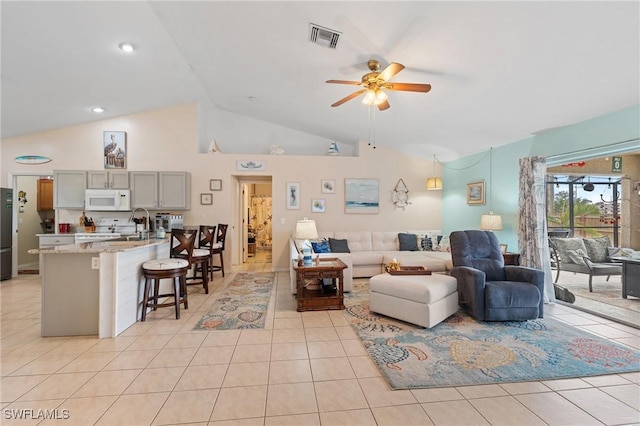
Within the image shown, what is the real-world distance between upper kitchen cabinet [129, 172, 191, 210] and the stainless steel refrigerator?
2271 millimetres

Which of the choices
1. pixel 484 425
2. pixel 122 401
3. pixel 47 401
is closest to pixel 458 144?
pixel 484 425

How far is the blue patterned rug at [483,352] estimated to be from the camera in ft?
7.32

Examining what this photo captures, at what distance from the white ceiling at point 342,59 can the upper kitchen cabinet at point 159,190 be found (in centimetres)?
142

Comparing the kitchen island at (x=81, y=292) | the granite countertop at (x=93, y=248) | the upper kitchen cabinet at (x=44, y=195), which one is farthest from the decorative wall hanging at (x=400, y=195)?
the upper kitchen cabinet at (x=44, y=195)

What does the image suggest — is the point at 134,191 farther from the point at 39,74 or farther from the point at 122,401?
the point at 122,401

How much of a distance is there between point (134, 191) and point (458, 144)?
6355 millimetres

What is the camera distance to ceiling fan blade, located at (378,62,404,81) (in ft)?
8.44

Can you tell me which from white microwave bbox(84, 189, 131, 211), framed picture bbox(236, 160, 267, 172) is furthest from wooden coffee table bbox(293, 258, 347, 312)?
white microwave bbox(84, 189, 131, 211)

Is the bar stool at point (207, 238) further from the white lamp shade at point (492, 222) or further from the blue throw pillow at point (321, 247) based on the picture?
the white lamp shade at point (492, 222)

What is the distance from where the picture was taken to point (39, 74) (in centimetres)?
397

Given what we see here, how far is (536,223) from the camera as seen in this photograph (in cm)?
415

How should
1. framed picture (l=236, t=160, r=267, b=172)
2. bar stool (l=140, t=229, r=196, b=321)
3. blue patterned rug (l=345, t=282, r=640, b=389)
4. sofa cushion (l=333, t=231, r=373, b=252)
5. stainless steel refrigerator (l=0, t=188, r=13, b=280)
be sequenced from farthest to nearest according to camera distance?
framed picture (l=236, t=160, r=267, b=172) → sofa cushion (l=333, t=231, r=373, b=252) → stainless steel refrigerator (l=0, t=188, r=13, b=280) → bar stool (l=140, t=229, r=196, b=321) → blue patterned rug (l=345, t=282, r=640, b=389)

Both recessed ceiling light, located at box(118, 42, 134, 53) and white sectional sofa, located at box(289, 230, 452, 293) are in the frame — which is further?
white sectional sofa, located at box(289, 230, 452, 293)

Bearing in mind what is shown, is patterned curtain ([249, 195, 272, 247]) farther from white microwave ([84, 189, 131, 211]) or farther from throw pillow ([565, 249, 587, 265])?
throw pillow ([565, 249, 587, 265])
